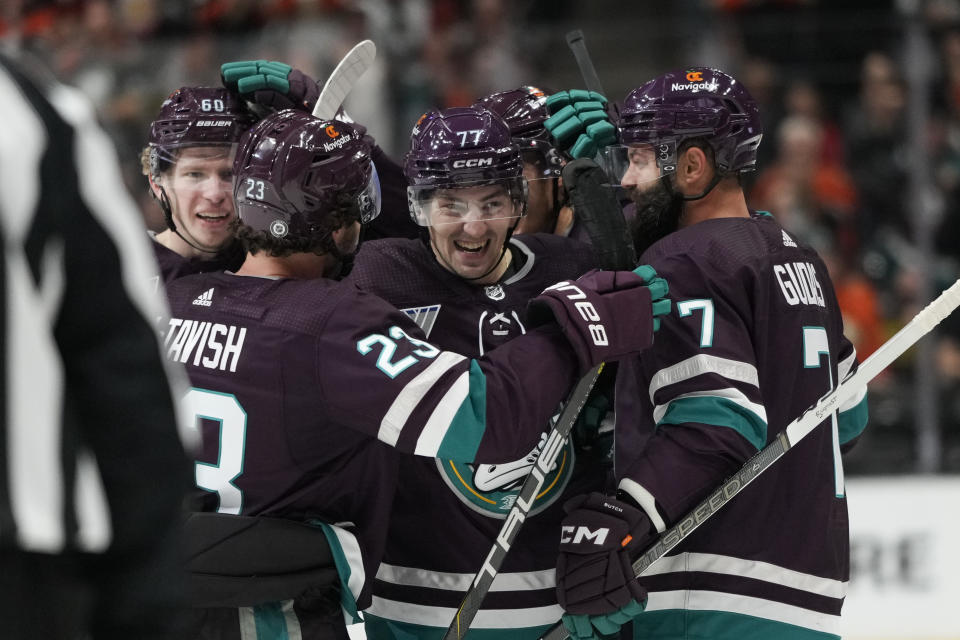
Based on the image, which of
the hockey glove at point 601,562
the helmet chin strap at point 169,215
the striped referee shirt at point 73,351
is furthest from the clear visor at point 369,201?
the striped referee shirt at point 73,351

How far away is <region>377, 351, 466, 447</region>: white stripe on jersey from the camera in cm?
192

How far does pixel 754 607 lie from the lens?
2.29 meters

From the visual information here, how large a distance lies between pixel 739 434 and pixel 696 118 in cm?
58

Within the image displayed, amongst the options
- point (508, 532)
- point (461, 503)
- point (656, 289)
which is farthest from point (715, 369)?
point (461, 503)

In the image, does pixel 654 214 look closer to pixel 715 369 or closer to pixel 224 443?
pixel 715 369

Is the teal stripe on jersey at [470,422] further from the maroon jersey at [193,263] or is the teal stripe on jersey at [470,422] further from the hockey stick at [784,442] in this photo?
the maroon jersey at [193,263]

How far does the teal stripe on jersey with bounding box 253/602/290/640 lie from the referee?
1008 millimetres

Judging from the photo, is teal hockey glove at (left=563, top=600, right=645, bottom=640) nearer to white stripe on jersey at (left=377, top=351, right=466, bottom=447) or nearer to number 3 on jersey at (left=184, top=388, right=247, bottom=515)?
white stripe on jersey at (left=377, top=351, right=466, bottom=447)

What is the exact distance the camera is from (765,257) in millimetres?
2232

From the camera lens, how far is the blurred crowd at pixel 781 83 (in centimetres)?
474

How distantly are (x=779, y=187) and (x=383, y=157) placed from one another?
111 inches

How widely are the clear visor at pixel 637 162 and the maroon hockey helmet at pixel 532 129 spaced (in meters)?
0.25

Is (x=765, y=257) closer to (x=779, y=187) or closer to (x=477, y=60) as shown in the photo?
(x=779, y=187)

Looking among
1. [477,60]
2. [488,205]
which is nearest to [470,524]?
[488,205]
